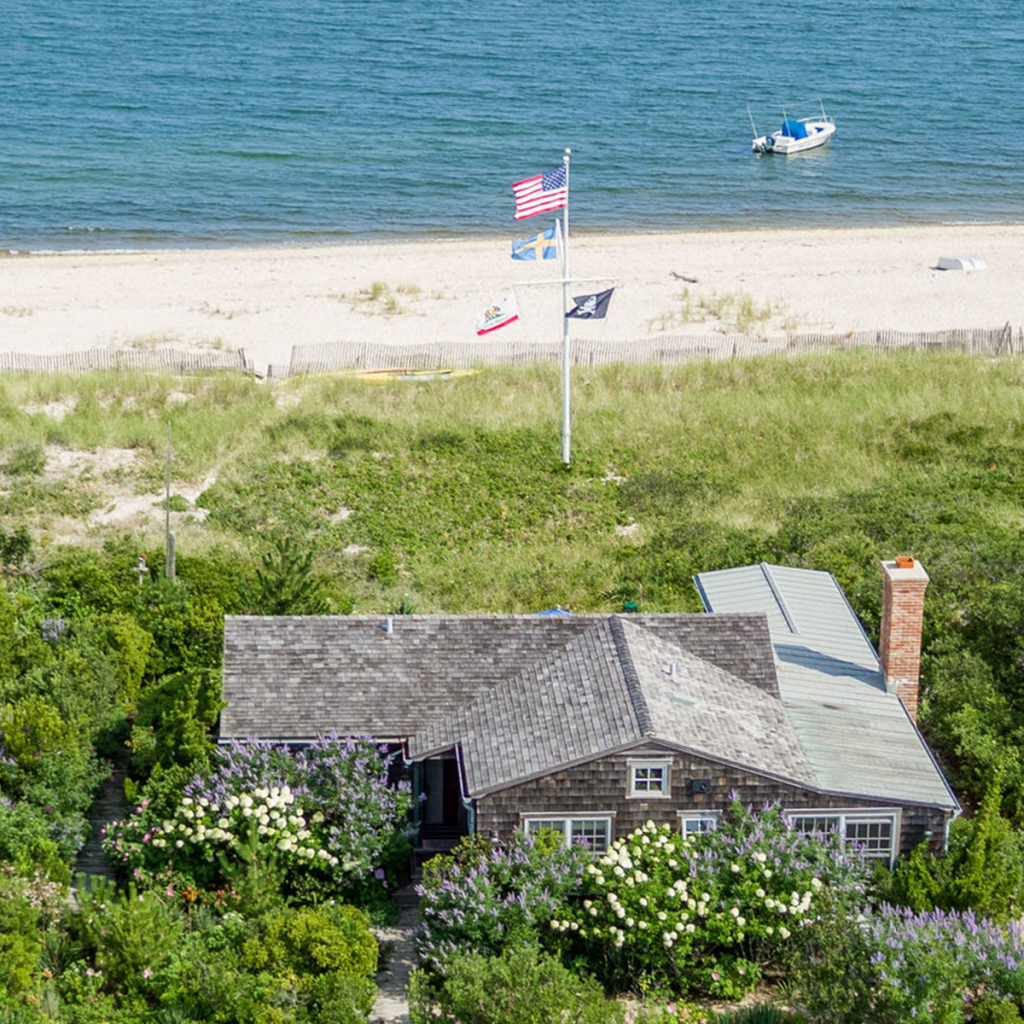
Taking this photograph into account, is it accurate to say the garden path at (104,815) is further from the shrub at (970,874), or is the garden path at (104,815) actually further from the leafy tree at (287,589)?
the shrub at (970,874)

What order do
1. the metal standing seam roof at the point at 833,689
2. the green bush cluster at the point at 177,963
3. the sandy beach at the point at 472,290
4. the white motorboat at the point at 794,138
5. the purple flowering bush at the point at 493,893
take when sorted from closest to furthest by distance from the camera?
the green bush cluster at the point at 177,963, the purple flowering bush at the point at 493,893, the metal standing seam roof at the point at 833,689, the sandy beach at the point at 472,290, the white motorboat at the point at 794,138

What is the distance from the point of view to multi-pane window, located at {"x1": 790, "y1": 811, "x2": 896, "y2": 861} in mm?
17500

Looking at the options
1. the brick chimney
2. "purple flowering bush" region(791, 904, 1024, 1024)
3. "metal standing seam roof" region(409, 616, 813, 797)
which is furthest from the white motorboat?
"purple flowering bush" region(791, 904, 1024, 1024)

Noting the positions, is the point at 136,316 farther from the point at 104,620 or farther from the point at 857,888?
the point at 857,888

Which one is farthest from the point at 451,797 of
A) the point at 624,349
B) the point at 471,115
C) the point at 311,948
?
the point at 471,115

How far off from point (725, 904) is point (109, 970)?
23.6 ft

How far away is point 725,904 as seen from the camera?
16641mm

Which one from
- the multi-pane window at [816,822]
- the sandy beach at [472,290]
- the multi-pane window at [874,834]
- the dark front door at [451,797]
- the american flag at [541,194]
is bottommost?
the sandy beach at [472,290]

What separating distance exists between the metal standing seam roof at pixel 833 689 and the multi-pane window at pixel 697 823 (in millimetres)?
1438

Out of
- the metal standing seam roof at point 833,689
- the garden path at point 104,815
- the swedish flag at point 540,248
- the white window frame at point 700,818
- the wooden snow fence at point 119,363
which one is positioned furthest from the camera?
the wooden snow fence at point 119,363

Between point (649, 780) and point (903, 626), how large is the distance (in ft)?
16.5

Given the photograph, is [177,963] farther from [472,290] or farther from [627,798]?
[472,290]

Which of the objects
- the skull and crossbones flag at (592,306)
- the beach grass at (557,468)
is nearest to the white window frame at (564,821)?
the beach grass at (557,468)

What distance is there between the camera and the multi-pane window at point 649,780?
1717cm
